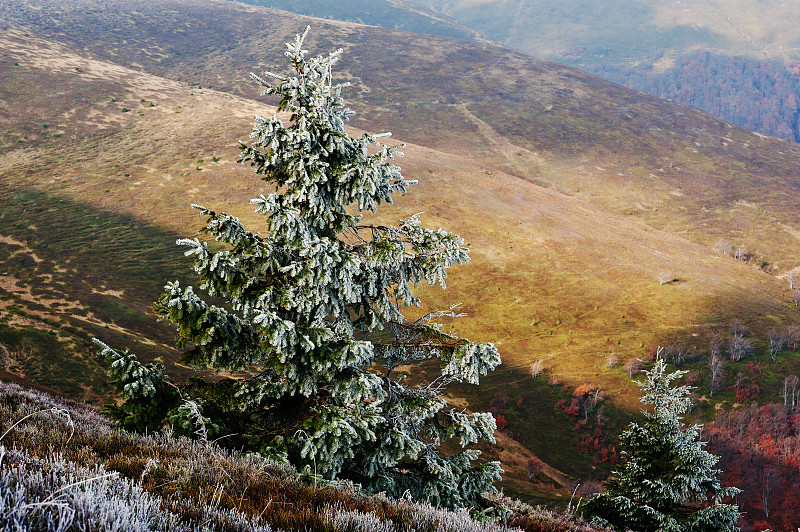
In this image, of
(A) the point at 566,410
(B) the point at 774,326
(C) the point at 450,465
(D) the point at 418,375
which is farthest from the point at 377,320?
(B) the point at 774,326

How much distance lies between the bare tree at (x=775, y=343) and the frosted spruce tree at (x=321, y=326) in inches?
1652

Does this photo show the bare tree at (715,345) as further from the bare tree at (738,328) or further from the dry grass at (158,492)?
the dry grass at (158,492)

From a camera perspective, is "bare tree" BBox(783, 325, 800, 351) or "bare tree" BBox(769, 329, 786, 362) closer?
"bare tree" BBox(769, 329, 786, 362)

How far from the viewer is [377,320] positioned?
8.55 meters

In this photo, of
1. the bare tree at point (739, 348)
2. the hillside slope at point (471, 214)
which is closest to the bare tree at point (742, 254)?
the hillside slope at point (471, 214)

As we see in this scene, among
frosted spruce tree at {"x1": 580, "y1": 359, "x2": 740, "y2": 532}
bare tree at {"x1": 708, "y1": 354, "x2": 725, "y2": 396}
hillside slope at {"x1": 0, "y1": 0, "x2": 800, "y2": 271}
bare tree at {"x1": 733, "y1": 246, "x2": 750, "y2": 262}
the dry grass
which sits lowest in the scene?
bare tree at {"x1": 708, "y1": 354, "x2": 725, "y2": 396}

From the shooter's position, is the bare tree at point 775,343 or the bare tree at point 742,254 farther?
the bare tree at point 742,254

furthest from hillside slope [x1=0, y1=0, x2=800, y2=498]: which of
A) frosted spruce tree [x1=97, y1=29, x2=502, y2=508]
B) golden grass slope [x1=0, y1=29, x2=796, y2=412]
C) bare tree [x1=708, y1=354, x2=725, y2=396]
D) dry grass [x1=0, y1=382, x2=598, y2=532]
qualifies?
dry grass [x1=0, y1=382, x2=598, y2=532]

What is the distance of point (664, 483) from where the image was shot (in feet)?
38.5

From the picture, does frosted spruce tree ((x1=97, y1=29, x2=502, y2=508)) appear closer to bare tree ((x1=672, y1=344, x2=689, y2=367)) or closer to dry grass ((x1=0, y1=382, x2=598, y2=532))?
dry grass ((x1=0, y1=382, x2=598, y2=532))

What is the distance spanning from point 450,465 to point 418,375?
83.4 ft

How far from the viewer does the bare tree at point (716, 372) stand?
35.6 m

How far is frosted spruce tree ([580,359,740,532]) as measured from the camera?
36.4 feet

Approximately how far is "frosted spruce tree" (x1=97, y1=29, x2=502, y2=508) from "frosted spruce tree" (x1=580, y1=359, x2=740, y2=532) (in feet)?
17.8
